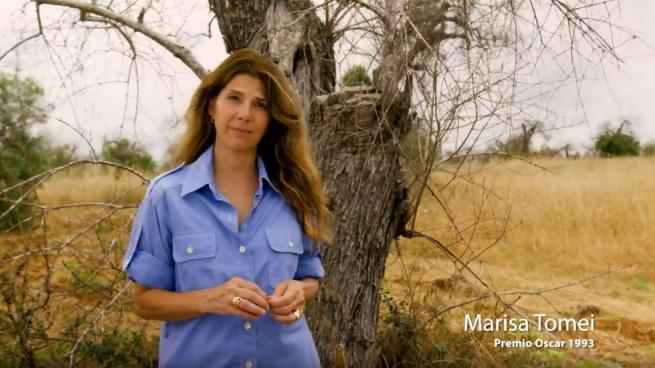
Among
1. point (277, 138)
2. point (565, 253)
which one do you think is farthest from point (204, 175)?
point (565, 253)

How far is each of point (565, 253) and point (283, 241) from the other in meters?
9.53

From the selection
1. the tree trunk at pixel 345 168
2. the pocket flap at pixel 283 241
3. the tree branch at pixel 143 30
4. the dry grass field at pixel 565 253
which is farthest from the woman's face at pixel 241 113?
the dry grass field at pixel 565 253

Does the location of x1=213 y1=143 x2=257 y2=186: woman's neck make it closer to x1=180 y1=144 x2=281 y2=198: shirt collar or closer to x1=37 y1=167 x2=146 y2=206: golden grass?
x1=180 y1=144 x2=281 y2=198: shirt collar

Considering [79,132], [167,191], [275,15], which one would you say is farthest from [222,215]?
[79,132]

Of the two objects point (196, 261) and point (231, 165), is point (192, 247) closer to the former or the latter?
point (196, 261)

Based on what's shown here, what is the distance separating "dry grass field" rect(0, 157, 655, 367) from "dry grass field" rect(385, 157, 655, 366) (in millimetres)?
18

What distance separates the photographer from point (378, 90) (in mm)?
3936

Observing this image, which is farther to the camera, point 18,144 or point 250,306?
point 18,144

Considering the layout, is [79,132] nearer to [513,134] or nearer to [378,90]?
[378,90]

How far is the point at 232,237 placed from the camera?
2.02 metres

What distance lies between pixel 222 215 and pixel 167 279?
0.75ft

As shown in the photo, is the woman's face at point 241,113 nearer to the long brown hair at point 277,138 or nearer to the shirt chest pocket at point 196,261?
the long brown hair at point 277,138

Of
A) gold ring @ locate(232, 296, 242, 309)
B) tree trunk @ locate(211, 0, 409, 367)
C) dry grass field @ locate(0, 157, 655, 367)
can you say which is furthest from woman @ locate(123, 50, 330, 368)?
dry grass field @ locate(0, 157, 655, 367)

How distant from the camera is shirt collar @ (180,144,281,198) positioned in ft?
6.60
